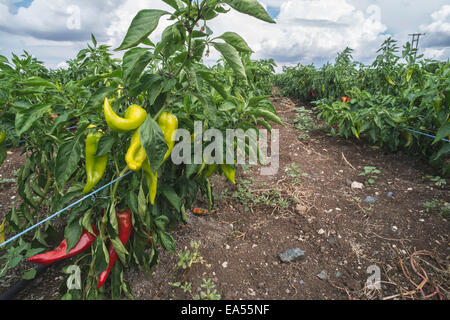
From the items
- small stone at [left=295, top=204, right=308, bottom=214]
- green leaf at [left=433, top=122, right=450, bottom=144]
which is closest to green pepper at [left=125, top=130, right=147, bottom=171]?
small stone at [left=295, top=204, right=308, bottom=214]

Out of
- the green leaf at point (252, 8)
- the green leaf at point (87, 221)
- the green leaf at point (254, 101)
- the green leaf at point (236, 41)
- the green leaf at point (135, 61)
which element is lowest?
the green leaf at point (87, 221)

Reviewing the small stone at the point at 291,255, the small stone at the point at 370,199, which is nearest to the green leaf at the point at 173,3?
the small stone at the point at 291,255

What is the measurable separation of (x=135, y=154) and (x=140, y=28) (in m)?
0.48

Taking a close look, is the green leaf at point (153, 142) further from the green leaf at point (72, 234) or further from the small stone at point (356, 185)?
the small stone at point (356, 185)

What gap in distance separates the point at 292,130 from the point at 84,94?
339 centimetres

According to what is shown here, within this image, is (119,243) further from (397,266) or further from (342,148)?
(342,148)

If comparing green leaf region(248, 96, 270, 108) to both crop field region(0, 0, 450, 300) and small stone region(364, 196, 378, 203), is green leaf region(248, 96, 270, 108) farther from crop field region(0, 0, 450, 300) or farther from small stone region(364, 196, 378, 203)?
small stone region(364, 196, 378, 203)

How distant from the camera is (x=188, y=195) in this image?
1687mm

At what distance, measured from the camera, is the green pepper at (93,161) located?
44.8 inches

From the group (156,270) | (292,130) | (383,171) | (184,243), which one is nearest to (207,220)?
(184,243)

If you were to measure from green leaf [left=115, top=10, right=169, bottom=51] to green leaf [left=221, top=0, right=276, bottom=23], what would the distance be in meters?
0.27

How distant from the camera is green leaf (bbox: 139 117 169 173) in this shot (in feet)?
3.09

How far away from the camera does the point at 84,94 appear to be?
53.2 inches

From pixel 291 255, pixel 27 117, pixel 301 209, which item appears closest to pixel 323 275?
pixel 291 255
